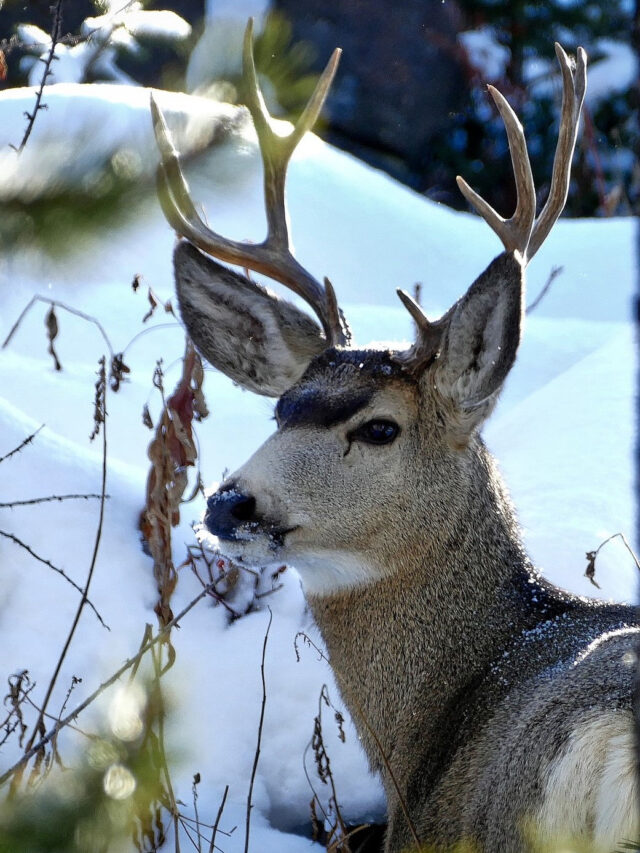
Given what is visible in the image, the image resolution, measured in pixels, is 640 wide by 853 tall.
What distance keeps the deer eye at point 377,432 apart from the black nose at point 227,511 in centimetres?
41

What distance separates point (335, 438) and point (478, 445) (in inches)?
17.8

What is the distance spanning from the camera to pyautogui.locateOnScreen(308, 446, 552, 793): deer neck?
11.2ft

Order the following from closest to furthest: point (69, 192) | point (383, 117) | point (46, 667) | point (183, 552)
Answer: point (69, 192)
point (46, 667)
point (183, 552)
point (383, 117)

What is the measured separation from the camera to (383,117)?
1380 centimetres

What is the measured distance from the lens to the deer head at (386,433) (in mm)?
3318

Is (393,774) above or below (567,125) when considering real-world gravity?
below

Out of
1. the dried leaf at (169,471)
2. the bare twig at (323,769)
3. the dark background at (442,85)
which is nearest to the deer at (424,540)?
the bare twig at (323,769)

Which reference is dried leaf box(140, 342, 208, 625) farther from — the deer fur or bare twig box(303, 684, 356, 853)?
the deer fur

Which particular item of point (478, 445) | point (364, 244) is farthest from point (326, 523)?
point (364, 244)

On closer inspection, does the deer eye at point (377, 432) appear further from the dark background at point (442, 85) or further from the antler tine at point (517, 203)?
the dark background at point (442, 85)

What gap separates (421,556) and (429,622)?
0.18 m

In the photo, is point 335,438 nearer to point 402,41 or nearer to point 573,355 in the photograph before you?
point 573,355

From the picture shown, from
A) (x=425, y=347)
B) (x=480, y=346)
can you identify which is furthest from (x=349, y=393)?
(x=480, y=346)

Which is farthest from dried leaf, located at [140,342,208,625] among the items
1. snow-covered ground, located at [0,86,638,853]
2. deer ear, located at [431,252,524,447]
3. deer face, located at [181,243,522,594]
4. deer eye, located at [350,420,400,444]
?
deer ear, located at [431,252,524,447]
